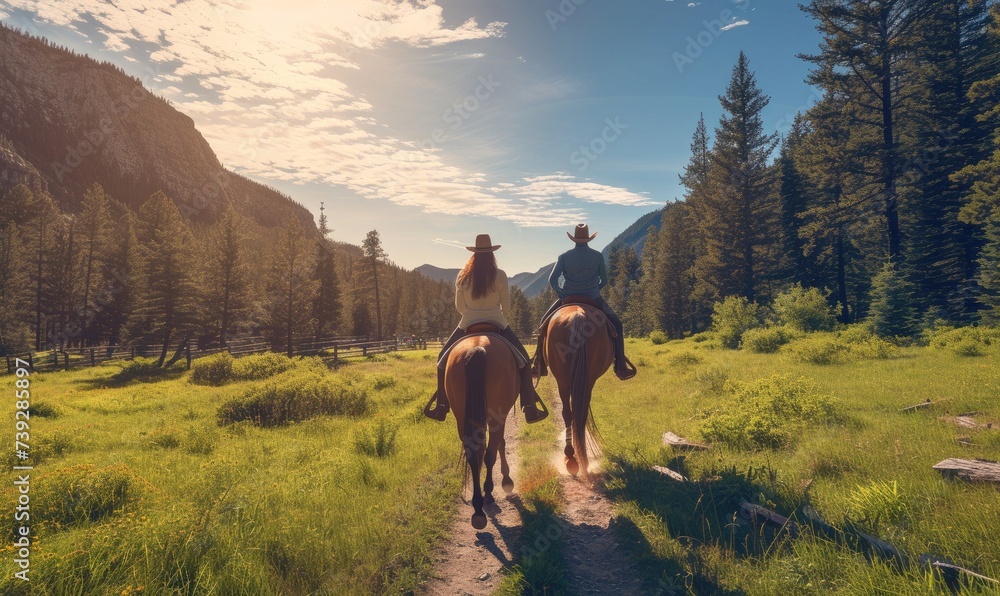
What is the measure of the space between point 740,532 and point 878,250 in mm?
42165

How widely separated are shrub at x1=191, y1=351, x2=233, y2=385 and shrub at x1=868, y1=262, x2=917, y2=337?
1177 inches

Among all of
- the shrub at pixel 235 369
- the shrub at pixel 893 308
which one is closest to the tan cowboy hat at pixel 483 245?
the shrub at pixel 235 369

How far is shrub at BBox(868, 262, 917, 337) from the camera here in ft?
52.9

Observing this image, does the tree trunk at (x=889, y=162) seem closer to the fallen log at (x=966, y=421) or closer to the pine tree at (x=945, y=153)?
the pine tree at (x=945, y=153)

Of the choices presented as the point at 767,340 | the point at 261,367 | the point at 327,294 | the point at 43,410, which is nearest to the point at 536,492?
the point at 43,410

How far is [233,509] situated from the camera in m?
4.50

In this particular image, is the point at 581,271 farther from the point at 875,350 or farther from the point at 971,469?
the point at 875,350

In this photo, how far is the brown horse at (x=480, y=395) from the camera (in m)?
4.97

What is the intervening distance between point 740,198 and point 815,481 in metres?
31.6

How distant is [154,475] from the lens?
6.27 metres

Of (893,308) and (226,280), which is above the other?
(226,280)

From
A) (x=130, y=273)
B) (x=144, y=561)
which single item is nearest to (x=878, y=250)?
→ (x=144, y=561)

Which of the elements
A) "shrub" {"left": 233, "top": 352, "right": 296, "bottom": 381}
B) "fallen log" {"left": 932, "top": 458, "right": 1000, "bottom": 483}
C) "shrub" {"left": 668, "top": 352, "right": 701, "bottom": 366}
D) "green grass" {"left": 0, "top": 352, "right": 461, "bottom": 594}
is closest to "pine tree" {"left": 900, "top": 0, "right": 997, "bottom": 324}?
"shrub" {"left": 668, "top": 352, "right": 701, "bottom": 366}

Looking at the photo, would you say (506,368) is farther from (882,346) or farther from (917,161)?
(917,161)
